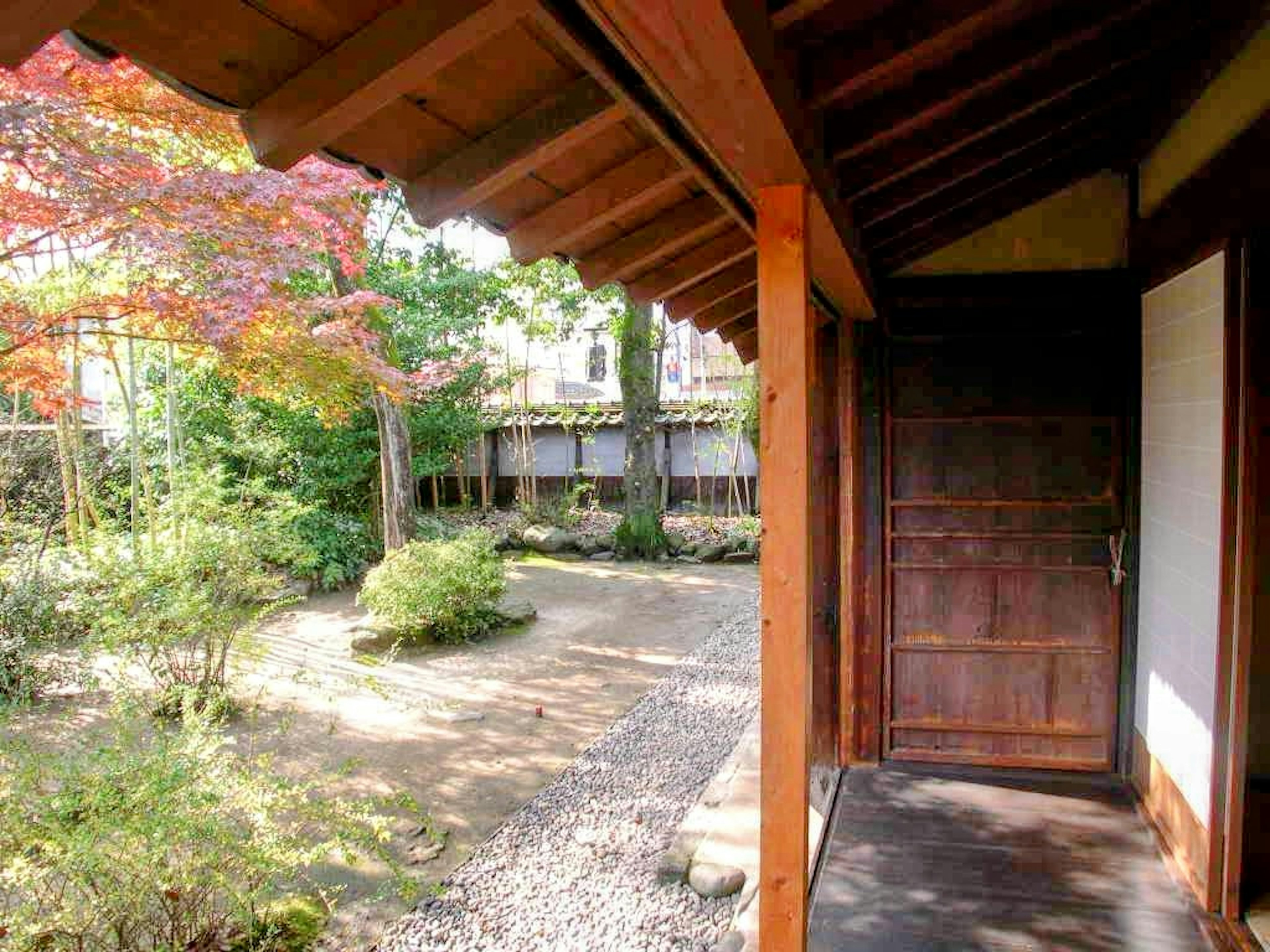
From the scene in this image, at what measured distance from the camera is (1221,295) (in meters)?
2.47

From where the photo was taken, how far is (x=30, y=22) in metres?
0.72

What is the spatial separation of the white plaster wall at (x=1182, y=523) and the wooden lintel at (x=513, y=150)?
1.98 metres

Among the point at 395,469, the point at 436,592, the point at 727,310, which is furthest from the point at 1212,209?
the point at 395,469

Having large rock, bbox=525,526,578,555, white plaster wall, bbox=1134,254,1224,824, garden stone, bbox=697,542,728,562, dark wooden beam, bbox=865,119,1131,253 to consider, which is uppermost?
dark wooden beam, bbox=865,119,1131,253

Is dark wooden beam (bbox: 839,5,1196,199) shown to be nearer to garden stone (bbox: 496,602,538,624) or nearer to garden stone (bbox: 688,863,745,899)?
garden stone (bbox: 688,863,745,899)

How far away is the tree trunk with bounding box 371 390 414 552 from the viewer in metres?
8.10

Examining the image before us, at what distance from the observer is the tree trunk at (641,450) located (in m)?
9.75

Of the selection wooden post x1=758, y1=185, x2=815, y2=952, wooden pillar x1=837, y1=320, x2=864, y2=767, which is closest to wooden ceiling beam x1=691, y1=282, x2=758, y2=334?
wooden pillar x1=837, y1=320, x2=864, y2=767

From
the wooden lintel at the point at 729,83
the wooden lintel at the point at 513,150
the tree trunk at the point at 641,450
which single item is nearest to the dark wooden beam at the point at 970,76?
the wooden lintel at the point at 729,83

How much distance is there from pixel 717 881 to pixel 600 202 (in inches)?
85.2

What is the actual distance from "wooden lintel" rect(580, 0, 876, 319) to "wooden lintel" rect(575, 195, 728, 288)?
0.38m

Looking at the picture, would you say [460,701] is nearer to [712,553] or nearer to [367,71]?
[367,71]

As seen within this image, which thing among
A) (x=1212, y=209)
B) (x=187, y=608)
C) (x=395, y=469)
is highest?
(x=1212, y=209)

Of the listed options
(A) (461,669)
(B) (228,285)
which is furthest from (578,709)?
(B) (228,285)
